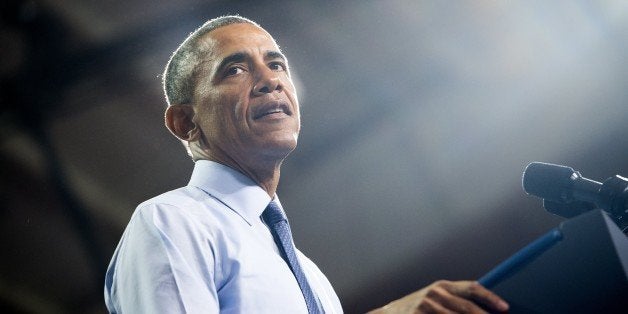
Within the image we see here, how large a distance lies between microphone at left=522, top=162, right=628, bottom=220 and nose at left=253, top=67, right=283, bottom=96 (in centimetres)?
63

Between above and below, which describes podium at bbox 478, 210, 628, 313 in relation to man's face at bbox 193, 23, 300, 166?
below

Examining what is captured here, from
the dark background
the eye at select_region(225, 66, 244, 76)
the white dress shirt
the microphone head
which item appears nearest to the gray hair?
the eye at select_region(225, 66, 244, 76)

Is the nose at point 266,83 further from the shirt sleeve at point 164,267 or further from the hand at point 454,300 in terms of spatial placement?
the hand at point 454,300

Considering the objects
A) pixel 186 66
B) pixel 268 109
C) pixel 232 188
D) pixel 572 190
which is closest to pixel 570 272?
pixel 572 190

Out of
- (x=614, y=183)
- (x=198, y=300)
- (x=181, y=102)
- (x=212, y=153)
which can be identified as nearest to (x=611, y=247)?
(x=614, y=183)

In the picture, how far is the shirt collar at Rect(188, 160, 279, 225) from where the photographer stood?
1205 mm

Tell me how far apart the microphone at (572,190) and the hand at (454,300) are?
52 cm

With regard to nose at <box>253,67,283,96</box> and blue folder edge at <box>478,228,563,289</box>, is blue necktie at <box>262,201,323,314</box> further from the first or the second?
blue folder edge at <box>478,228,563,289</box>

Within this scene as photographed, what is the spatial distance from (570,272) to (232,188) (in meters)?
0.78

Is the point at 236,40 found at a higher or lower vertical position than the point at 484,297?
higher

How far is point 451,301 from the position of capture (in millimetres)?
640

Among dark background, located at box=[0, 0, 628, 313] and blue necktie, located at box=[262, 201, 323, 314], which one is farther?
dark background, located at box=[0, 0, 628, 313]

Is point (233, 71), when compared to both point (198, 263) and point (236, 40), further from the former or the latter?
point (198, 263)

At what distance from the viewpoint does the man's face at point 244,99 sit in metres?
1.35
